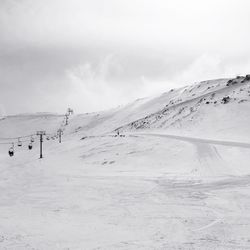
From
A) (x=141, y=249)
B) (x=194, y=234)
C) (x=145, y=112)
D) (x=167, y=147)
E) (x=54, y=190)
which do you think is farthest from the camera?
(x=145, y=112)

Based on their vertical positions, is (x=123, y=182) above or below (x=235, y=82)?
below

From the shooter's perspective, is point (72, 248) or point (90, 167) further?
point (90, 167)

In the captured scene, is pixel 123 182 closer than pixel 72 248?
No

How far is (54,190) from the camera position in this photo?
76.5ft

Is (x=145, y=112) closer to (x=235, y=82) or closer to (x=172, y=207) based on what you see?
(x=235, y=82)

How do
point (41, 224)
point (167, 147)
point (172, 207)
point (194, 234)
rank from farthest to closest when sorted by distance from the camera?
point (167, 147), point (172, 207), point (41, 224), point (194, 234)

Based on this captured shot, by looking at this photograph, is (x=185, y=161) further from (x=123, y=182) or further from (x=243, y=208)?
(x=243, y=208)

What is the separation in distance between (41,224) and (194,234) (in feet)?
21.3

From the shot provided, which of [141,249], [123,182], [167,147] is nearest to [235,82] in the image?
[167,147]

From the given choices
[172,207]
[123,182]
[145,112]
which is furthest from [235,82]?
[172,207]

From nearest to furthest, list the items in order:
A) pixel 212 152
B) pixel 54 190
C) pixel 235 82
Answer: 1. pixel 54 190
2. pixel 212 152
3. pixel 235 82

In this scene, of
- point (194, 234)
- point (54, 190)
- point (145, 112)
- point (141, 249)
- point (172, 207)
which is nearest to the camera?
point (141, 249)

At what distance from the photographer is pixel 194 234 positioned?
12453mm

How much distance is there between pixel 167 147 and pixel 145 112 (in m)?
81.8
